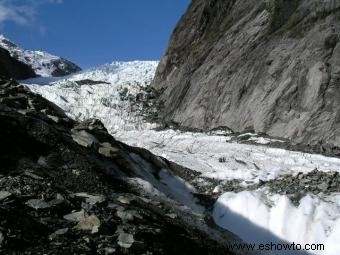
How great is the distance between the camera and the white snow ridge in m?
13.6

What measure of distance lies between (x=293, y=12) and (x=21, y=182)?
1127 inches

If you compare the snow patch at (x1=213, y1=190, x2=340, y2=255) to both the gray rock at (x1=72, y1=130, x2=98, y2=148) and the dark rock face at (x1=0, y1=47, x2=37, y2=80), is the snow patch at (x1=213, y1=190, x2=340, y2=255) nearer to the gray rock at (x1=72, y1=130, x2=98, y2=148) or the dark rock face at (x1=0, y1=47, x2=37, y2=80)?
the gray rock at (x1=72, y1=130, x2=98, y2=148)

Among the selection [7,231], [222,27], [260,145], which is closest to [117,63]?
[222,27]

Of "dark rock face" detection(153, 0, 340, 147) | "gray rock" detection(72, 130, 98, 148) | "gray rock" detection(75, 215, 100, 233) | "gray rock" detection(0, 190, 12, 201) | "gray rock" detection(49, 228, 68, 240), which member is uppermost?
"dark rock face" detection(153, 0, 340, 147)

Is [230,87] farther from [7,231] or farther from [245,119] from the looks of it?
[7,231]

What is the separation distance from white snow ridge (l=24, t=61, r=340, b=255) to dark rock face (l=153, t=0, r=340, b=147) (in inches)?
94.1

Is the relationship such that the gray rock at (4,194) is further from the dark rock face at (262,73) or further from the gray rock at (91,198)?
the dark rock face at (262,73)

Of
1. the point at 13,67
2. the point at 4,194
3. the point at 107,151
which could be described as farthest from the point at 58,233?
the point at 13,67

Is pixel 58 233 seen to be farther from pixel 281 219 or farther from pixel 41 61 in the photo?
pixel 41 61

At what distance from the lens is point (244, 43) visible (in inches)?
1437

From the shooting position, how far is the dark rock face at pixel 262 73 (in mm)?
27688

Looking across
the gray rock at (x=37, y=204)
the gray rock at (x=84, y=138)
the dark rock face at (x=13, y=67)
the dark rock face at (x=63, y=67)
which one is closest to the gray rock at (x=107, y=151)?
the gray rock at (x=84, y=138)

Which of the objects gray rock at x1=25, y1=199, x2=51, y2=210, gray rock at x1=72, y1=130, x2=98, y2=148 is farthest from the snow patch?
gray rock at x1=25, y1=199, x2=51, y2=210

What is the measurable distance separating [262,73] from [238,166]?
1213cm
